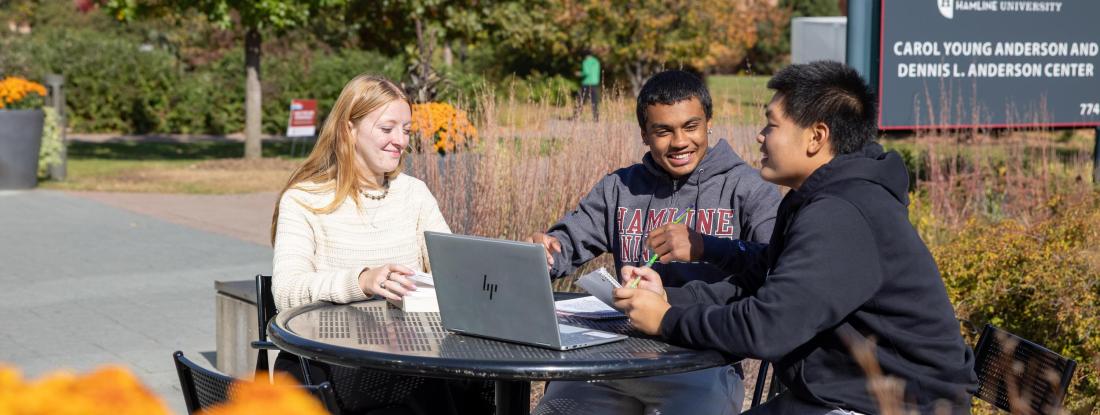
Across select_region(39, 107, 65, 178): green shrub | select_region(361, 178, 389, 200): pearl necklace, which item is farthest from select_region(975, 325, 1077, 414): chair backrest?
select_region(39, 107, 65, 178): green shrub

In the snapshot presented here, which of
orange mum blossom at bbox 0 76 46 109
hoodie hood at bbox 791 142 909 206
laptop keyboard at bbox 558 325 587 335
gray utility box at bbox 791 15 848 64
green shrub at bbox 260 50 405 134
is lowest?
laptop keyboard at bbox 558 325 587 335

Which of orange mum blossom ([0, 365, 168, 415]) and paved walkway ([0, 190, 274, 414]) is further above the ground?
orange mum blossom ([0, 365, 168, 415])

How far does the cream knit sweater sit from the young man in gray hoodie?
414 millimetres

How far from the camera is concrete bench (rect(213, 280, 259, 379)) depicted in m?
5.38

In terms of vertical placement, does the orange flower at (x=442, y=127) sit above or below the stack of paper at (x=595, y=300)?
above

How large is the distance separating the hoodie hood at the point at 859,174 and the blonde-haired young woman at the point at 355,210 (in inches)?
53.7

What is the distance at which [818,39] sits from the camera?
20875mm

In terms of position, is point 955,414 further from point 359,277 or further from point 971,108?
point 971,108

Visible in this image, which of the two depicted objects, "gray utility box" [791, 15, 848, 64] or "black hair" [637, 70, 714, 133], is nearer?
"black hair" [637, 70, 714, 133]

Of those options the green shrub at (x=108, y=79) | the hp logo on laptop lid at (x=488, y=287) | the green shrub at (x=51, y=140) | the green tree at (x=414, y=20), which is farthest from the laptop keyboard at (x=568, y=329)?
the green shrub at (x=108, y=79)

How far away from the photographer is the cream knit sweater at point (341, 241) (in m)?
3.46

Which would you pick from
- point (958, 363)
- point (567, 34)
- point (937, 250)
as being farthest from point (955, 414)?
point (567, 34)

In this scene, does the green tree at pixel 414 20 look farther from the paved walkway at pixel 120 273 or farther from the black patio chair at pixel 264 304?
the black patio chair at pixel 264 304

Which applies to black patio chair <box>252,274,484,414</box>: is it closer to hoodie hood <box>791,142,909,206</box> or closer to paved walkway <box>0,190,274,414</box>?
paved walkway <box>0,190,274,414</box>
